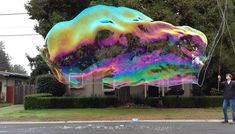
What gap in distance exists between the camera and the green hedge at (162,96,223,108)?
29125 millimetres

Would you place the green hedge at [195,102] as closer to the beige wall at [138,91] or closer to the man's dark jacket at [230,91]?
the beige wall at [138,91]

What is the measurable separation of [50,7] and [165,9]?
845cm

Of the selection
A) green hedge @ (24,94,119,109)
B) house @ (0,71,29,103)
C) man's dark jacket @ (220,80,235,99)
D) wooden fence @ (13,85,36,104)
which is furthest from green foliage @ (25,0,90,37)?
house @ (0,71,29,103)

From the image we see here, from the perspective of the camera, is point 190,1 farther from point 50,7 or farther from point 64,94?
point 64,94

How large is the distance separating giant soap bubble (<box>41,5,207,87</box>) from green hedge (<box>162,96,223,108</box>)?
35.5 feet

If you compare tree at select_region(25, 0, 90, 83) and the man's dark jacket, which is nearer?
the man's dark jacket

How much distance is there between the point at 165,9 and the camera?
25.7 m

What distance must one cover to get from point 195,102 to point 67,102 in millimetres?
8689

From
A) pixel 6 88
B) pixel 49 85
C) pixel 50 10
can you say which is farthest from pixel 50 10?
pixel 6 88

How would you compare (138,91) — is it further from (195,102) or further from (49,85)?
(195,102)

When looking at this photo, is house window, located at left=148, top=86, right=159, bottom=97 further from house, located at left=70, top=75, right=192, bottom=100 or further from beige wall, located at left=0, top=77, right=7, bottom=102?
beige wall, located at left=0, top=77, right=7, bottom=102

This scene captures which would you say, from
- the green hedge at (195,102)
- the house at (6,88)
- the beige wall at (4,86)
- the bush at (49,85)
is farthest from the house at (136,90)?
the beige wall at (4,86)

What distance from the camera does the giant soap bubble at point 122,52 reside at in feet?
58.4

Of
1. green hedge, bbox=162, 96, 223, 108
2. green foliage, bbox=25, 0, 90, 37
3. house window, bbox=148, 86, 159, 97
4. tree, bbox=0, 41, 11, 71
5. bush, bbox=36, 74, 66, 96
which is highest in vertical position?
tree, bbox=0, 41, 11, 71
